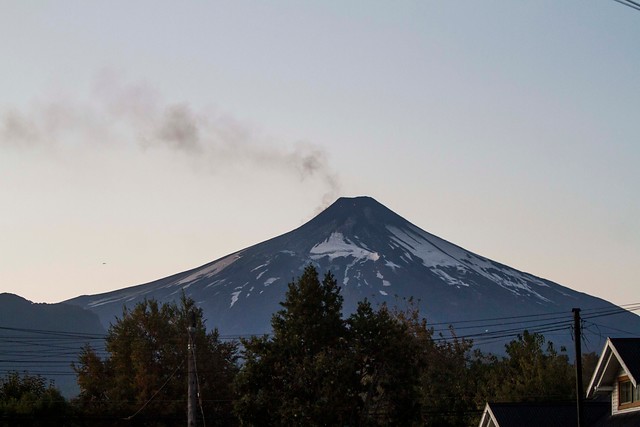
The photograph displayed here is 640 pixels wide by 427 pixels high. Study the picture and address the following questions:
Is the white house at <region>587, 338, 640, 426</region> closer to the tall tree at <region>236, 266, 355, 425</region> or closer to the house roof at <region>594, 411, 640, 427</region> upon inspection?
the house roof at <region>594, 411, 640, 427</region>

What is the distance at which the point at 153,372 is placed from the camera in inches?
3383

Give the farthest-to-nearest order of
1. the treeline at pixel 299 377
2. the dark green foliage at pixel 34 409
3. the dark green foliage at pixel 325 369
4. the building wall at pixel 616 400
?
the dark green foliage at pixel 34 409, the treeline at pixel 299 377, the dark green foliage at pixel 325 369, the building wall at pixel 616 400

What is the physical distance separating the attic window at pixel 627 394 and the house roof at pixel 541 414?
2345 millimetres

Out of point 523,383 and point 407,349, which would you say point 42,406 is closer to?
point 407,349

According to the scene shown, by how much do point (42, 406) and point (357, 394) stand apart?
2121cm

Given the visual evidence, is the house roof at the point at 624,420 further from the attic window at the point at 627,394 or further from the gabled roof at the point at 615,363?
the gabled roof at the point at 615,363

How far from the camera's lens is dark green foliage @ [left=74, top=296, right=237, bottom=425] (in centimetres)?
8256

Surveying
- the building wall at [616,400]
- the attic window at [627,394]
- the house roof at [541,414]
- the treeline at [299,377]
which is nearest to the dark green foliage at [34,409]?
the treeline at [299,377]

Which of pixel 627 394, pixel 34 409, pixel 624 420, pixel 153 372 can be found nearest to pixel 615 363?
pixel 627 394

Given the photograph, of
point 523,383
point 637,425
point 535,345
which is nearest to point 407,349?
Answer: point 637,425

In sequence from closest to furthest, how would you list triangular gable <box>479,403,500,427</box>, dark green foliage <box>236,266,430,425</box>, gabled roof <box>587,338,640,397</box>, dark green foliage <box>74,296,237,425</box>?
gabled roof <box>587,338,640,397</box> → triangular gable <box>479,403,500,427</box> → dark green foliage <box>236,266,430,425</box> → dark green foliage <box>74,296,237,425</box>

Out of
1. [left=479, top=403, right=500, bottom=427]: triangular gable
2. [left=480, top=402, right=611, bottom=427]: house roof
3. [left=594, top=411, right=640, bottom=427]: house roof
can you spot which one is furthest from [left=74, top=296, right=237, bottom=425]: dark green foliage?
[left=594, top=411, right=640, bottom=427]: house roof

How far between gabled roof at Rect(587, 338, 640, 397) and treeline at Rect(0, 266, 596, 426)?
17.5m

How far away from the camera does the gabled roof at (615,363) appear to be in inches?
1813
